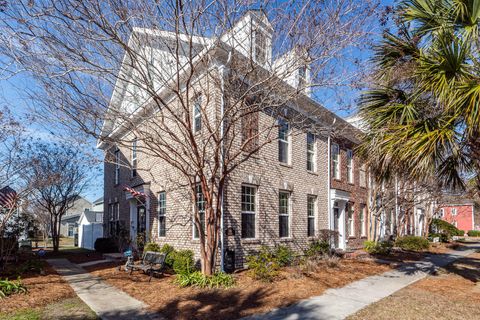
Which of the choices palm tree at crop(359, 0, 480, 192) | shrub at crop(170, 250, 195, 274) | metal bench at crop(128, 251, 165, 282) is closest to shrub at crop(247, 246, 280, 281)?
shrub at crop(170, 250, 195, 274)

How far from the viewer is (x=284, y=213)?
14.0 metres

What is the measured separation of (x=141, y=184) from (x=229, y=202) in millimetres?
5367

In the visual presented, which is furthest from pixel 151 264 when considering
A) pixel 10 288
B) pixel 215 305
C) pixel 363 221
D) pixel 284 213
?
pixel 363 221

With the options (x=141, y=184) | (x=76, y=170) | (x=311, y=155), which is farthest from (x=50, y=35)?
(x=76, y=170)

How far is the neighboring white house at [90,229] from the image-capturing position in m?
24.6

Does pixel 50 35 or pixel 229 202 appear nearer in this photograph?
pixel 50 35

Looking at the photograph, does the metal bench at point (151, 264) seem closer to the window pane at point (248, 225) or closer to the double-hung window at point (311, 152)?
the window pane at point (248, 225)

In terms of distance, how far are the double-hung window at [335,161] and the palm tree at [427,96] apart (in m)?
8.01

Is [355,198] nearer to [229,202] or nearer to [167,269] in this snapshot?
[229,202]

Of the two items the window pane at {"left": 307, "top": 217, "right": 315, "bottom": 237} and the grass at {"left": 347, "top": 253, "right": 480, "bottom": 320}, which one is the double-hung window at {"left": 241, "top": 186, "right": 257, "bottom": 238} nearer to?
the window pane at {"left": 307, "top": 217, "right": 315, "bottom": 237}

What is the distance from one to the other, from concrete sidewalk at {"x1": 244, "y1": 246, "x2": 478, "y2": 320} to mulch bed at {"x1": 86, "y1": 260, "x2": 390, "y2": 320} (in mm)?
287

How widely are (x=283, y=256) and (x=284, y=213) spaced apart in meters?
2.47

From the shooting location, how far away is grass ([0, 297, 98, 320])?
682 centimetres

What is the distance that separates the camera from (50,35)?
7.39m
